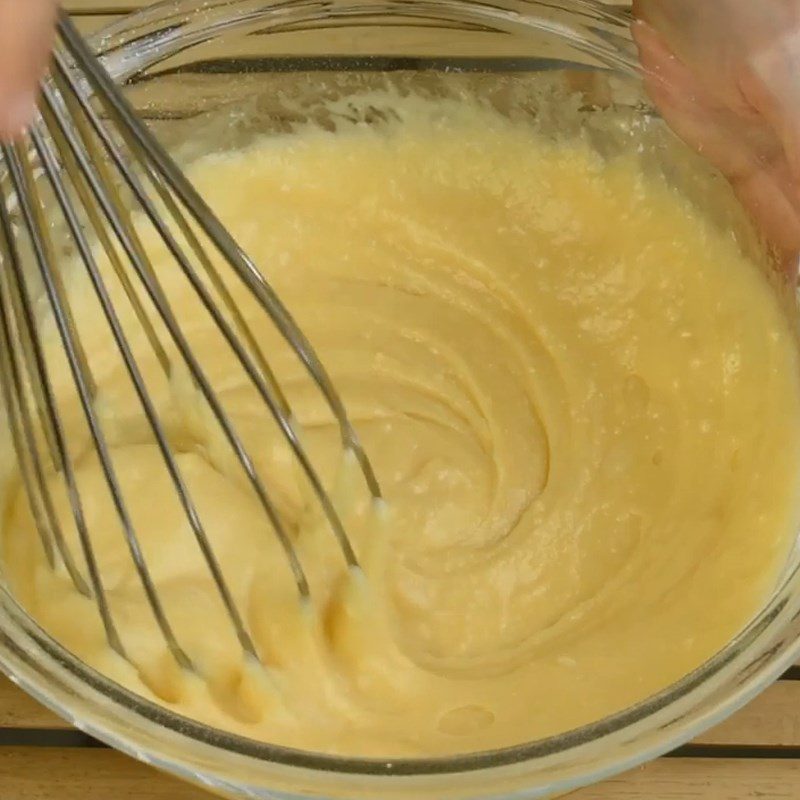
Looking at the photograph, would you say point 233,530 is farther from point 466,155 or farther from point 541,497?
point 466,155

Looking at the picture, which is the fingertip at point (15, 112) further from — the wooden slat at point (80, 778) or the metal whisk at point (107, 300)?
the wooden slat at point (80, 778)

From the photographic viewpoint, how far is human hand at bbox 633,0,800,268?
0.80 metres

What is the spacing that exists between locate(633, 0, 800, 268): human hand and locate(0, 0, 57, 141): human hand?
0.54 m

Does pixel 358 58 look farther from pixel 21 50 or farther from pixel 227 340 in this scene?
pixel 21 50

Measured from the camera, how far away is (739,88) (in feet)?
2.73

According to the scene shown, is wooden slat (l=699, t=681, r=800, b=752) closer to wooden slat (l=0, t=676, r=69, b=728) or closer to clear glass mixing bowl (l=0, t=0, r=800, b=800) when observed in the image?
clear glass mixing bowl (l=0, t=0, r=800, b=800)

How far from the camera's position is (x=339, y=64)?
0.95m

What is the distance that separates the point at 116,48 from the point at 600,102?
0.41 meters

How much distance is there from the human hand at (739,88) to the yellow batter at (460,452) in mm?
56

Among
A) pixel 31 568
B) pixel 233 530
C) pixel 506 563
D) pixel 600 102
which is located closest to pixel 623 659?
pixel 506 563

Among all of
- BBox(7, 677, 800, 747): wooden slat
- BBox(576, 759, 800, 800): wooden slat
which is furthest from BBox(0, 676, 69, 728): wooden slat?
BBox(576, 759, 800, 800): wooden slat

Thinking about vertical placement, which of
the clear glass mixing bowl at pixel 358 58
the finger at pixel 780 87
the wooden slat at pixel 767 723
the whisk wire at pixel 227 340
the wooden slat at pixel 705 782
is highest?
the clear glass mixing bowl at pixel 358 58

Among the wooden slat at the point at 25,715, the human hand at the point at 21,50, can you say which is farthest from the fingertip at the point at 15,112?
the wooden slat at the point at 25,715

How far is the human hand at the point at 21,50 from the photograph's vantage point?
0.43m
